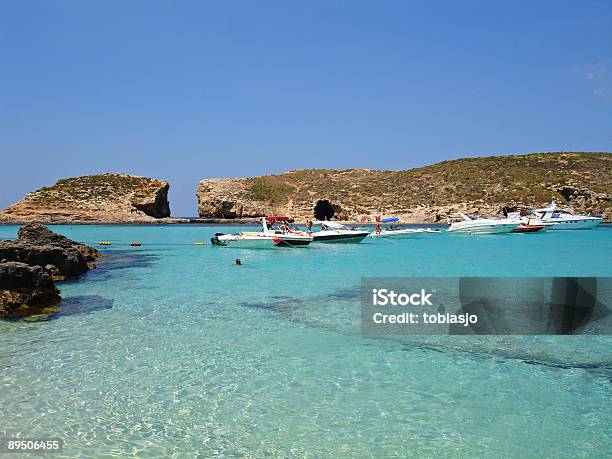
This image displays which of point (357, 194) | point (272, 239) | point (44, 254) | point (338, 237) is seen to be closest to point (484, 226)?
point (338, 237)

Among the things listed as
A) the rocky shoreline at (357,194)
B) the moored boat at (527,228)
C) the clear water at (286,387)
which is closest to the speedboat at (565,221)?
the moored boat at (527,228)

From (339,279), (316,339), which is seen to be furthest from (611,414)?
(339,279)

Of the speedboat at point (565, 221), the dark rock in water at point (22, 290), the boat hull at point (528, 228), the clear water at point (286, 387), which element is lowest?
the clear water at point (286, 387)

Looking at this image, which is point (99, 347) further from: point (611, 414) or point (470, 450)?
point (611, 414)

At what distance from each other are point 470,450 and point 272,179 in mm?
110998

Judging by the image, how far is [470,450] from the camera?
5285 millimetres

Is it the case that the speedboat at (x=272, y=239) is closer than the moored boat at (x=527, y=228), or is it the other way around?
the speedboat at (x=272, y=239)

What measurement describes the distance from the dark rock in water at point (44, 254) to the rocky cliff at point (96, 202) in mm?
75497

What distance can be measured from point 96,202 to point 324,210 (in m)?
47.0

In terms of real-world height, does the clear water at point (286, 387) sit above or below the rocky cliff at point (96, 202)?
below

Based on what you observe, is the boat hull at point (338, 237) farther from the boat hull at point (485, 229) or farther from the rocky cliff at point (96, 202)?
the rocky cliff at point (96, 202)

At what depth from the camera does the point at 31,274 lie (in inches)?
530

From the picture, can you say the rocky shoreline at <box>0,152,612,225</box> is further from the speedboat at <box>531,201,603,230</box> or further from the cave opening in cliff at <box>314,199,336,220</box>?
the speedboat at <box>531,201,603,230</box>

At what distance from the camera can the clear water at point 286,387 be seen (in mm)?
5539
